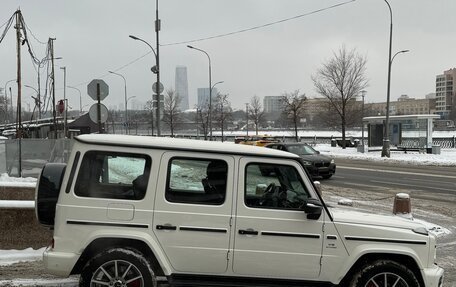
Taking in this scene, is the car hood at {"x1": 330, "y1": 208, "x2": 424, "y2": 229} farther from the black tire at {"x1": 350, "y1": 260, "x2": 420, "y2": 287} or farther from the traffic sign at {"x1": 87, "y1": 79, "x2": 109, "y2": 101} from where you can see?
the traffic sign at {"x1": 87, "y1": 79, "x2": 109, "y2": 101}

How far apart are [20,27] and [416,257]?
2091cm

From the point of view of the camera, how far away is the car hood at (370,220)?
4477 mm

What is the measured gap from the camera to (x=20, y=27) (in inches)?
823

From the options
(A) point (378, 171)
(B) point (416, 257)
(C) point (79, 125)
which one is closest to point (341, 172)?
(A) point (378, 171)

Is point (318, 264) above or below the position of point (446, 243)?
above

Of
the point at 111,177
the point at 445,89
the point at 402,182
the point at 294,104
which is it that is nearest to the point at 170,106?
the point at 294,104

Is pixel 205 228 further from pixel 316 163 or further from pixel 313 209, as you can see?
pixel 316 163

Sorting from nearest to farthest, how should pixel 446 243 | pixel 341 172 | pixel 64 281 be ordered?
pixel 64 281
pixel 446 243
pixel 341 172

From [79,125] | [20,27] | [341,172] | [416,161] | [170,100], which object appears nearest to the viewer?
[20,27]

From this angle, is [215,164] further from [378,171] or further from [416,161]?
[416,161]

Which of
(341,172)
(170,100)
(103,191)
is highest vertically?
(170,100)

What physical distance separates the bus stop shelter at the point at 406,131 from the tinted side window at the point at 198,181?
113ft

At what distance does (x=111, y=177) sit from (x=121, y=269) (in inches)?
34.0

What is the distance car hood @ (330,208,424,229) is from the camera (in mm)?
4477
